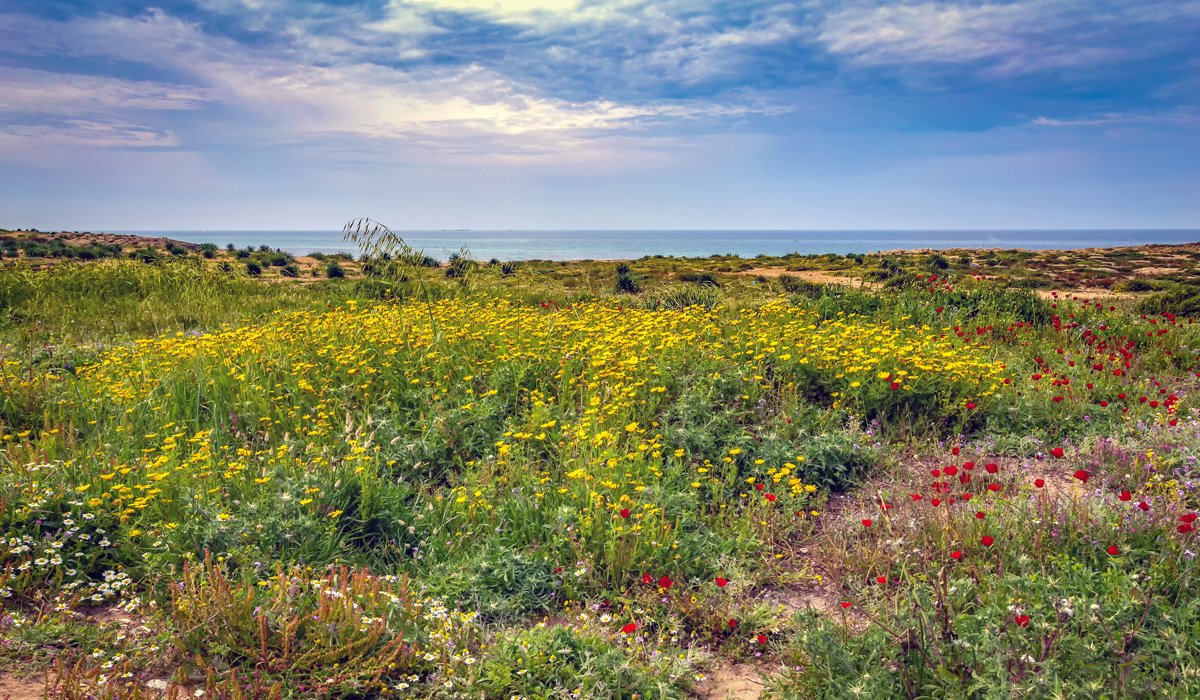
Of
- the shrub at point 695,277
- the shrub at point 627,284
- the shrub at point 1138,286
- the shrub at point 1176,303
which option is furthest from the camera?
the shrub at point 695,277

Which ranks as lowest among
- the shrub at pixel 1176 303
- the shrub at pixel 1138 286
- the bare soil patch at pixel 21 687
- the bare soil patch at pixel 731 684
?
the bare soil patch at pixel 731 684

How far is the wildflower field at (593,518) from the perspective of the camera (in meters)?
2.65

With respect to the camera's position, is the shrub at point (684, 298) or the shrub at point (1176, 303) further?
the shrub at point (1176, 303)

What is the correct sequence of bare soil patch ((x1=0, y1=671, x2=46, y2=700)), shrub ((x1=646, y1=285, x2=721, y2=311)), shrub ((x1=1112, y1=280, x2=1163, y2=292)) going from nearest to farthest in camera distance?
bare soil patch ((x1=0, y1=671, x2=46, y2=700)), shrub ((x1=646, y1=285, x2=721, y2=311)), shrub ((x1=1112, y1=280, x2=1163, y2=292))

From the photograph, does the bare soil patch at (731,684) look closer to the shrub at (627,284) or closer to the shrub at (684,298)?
the shrub at (684,298)

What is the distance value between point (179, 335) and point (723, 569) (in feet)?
22.0

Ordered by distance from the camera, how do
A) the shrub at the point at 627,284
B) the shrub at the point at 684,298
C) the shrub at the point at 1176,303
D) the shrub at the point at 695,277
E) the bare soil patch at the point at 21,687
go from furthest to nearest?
the shrub at the point at 695,277 → the shrub at the point at 627,284 → the shrub at the point at 1176,303 → the shrub at the point at 684,298 → the bare soil patch at the point at 21,687

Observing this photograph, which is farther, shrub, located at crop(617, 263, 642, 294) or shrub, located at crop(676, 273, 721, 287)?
shrub, located at crop(676, 273, 721, 287)

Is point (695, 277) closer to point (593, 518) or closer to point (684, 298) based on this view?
point (684, 298)

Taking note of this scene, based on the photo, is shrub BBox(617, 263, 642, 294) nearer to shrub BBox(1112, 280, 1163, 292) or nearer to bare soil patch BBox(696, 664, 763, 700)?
shrub BBox(1112, 280, 1163, 292)

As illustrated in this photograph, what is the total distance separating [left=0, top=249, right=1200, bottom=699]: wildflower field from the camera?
2646mm

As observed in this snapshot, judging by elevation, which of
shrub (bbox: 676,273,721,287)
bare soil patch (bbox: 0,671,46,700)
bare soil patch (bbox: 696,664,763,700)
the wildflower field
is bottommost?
bare soil patch (bbox: 696,664,763,700)

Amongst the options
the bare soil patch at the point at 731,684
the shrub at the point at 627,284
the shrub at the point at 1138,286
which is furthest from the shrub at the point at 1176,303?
the bare soil patch at the point at 731,684

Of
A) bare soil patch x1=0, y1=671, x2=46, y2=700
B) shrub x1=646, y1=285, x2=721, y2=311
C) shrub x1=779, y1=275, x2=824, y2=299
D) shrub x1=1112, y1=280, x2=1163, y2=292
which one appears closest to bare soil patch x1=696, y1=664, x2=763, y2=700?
bare soil patch x1=0, y1=671, x2=46, y2=700
